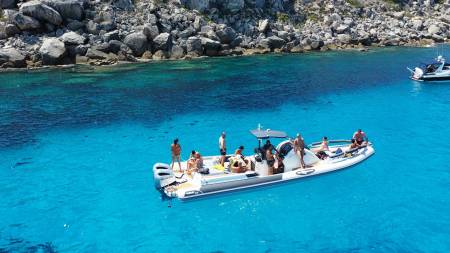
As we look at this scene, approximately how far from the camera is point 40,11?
64.4m

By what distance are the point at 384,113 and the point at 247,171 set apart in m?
22.1

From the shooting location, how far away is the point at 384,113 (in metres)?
43.2

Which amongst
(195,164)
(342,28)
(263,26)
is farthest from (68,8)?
(342,28)

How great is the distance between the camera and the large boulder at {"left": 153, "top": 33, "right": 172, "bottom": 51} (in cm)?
6894

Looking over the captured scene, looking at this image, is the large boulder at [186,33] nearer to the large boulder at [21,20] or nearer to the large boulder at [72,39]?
the large boulder at [72,39]

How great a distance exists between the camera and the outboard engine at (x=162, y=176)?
25.6m

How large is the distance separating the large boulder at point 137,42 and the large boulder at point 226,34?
1283 centimetres

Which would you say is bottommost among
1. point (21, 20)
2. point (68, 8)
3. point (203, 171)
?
point (203, 171)

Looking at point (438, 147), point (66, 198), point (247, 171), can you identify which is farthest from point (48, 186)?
point (438, 147)

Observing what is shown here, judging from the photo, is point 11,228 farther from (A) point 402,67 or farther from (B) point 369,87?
(A) point 402,67

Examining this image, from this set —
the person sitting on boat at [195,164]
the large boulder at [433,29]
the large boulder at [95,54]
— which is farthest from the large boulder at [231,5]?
the person sitting on boat at [195,164]

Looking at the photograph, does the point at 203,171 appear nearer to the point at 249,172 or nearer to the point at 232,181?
the point at 232,181

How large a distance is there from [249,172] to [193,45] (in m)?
48.8

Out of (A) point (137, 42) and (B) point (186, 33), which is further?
(B) point (186, 33)
